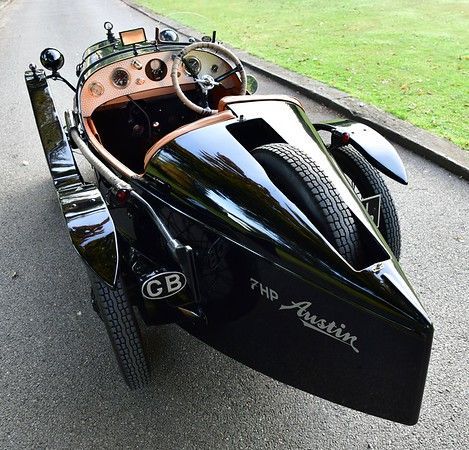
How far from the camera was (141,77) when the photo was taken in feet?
11.5

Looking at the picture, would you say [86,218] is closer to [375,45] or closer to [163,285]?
[163,285]

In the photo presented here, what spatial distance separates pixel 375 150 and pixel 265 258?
1394 millimetres

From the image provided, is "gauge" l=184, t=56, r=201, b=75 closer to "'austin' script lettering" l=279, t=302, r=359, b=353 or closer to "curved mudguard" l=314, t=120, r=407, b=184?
"curved mudguard" l=314, t=120, r=407, b=184

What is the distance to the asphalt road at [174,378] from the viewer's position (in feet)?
6.76

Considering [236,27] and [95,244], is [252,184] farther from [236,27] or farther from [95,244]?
[236,27]

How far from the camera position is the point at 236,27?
11.3 metres

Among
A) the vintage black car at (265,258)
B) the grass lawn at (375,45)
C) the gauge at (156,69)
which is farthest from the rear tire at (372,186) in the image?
the grass lawn at (375,45)

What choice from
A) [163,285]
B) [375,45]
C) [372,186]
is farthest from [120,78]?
[375,45]

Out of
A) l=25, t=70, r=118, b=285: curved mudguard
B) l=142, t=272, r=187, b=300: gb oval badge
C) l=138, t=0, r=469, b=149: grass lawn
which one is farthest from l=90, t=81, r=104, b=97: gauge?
l=142, t=272, r=187, b=300: gb oval badge

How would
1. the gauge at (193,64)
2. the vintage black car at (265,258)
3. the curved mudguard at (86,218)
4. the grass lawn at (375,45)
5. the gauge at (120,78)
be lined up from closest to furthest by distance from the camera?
the vintage black car at (265,258) → the curved mudguard at (86,218) → the gauge at (193,64) → the gauge at (120,78) → the grass lawn at (375,45)

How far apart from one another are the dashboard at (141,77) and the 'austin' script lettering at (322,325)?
212 centimetres

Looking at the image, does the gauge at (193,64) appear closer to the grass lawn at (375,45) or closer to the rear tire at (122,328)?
the grass lawn at (375,45)

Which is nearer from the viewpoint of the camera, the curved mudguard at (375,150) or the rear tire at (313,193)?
the rear tire at (313,193)

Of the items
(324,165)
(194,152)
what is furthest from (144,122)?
(324,165)
